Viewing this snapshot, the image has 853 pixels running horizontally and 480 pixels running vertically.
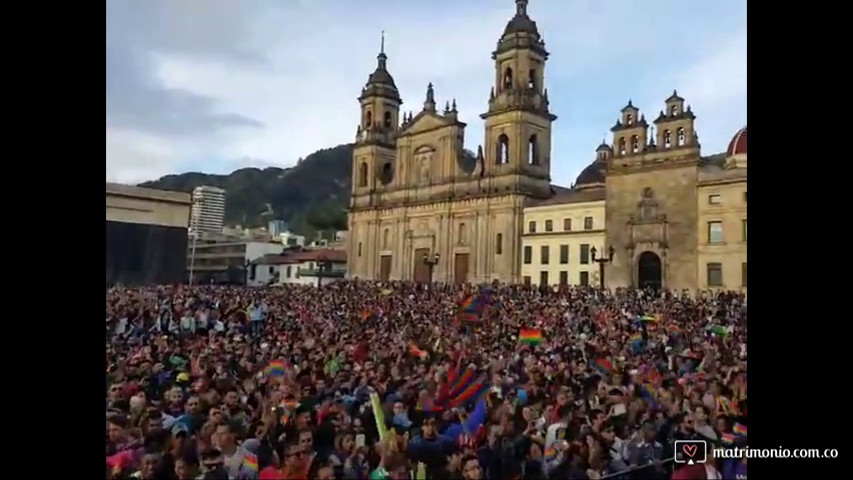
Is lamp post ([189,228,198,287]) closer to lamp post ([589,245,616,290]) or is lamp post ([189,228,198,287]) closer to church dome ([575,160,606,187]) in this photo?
lamp post ([589,245,616,290])

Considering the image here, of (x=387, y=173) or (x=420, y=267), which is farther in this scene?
(x=387, y=173)

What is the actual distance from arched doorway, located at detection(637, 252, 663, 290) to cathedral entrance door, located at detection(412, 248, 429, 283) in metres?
5.31

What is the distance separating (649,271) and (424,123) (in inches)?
318

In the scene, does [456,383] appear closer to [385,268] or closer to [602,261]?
[602,261]

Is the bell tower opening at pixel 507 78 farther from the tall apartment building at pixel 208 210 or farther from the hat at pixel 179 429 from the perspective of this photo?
the hat at pixel 179 429

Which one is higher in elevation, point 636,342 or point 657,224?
point 657,224

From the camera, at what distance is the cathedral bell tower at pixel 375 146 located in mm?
18031

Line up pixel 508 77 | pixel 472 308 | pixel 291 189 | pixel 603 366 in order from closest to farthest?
pixel 603 366
pixel 472 308
pixel 291 189
pixel 508 77

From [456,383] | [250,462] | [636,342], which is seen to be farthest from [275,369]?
[636,342]

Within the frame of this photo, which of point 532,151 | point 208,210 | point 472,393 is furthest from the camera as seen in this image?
point 532,151

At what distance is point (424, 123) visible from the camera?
66.0ft

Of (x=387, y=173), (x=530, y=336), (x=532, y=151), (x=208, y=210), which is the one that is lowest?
(x=530, y=336)
